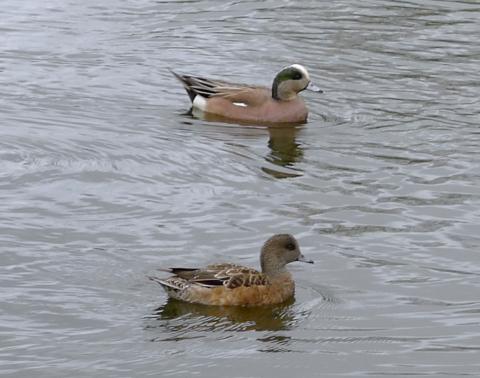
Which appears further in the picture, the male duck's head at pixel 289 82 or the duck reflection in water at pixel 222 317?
the male duck's head at pixel 289 82

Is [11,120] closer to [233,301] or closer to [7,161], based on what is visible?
[7,161]

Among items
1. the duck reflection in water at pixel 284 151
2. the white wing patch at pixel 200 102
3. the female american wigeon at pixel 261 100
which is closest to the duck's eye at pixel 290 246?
the duck reflection in water at pixel 284 151

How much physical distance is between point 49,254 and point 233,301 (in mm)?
1579

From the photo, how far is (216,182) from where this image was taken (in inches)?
543

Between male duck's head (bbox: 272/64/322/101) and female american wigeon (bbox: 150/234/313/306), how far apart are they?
5993 millimetres

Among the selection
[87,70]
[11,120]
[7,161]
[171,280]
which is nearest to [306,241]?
[171,280]

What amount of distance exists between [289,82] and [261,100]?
0.43m

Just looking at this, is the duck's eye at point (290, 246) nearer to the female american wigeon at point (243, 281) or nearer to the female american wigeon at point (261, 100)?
the female american wigeon at point (243, 281)

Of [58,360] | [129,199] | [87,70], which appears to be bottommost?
[58,360]

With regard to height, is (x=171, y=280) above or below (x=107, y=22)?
below

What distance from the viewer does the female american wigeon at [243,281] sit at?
34.7 ft

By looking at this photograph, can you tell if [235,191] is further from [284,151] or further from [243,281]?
[243,281]

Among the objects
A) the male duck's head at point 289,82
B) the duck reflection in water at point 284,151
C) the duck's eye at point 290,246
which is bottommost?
the duck's eye at point 290,246

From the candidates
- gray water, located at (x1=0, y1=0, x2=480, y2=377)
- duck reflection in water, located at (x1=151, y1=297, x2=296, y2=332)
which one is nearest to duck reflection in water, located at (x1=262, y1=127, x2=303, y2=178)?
gray water, located at (x1=0, y1=0, x2=480, y2=377)
